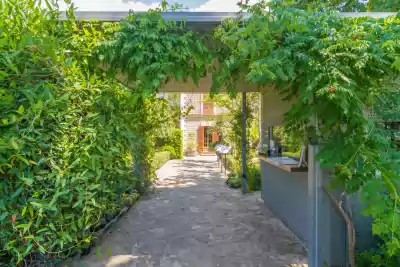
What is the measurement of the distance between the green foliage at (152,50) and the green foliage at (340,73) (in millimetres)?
277

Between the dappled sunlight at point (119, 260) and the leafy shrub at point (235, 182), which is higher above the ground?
the dappled sunlight at point (119, 260)

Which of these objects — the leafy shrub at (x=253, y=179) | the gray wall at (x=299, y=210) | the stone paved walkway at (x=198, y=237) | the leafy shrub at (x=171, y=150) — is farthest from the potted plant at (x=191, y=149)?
the gray wall at (x=299, y=210)

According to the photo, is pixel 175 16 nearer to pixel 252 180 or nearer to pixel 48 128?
pixel 48 128

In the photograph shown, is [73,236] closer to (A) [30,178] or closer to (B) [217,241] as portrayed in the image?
(A) [30,178]

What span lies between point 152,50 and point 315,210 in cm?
217

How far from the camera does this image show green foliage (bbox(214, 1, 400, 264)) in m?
2.08

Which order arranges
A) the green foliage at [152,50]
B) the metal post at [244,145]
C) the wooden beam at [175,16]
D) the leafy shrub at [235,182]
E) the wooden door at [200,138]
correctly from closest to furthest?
the green foliage at [152,50], the wooden beam at [175,16], the metal post at [244,145], the leafy shrub at [235,182], the wooden door at [200,138]

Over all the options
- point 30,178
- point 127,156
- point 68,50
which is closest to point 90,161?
point 30,178

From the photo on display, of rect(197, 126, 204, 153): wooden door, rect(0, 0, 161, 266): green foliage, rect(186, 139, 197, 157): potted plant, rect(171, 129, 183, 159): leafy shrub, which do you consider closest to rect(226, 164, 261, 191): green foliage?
rect(0, 0, 161, 266): green foliage

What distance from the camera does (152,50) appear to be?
2.31 m

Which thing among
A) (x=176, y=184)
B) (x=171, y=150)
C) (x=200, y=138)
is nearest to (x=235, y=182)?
(x=176, y=184)

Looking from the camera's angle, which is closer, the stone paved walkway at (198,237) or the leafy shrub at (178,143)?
the stone paved walkway at (198,237)

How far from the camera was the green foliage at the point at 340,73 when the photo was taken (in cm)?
208

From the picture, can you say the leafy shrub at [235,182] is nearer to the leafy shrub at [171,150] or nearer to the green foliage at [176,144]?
the leafy shrub at [171,150]
